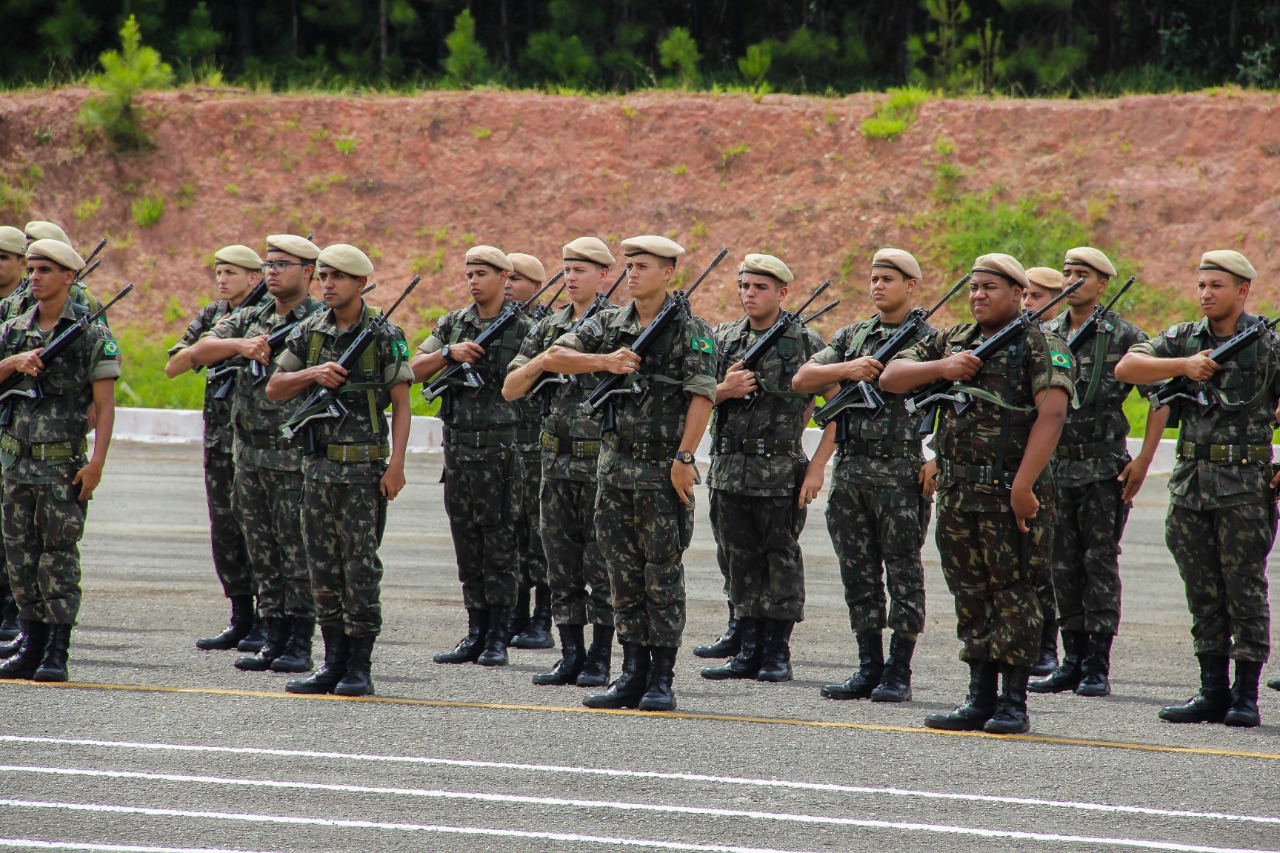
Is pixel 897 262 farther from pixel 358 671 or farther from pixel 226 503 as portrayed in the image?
pixel 226 503

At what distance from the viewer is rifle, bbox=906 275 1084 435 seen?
21.9 ft

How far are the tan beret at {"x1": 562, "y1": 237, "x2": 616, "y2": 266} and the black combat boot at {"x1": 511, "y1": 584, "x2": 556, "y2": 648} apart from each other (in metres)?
1.99

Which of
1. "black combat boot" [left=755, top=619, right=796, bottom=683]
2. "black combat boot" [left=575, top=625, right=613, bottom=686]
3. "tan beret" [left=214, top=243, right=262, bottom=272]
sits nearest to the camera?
"black combat boot" [left=575, top=625, right=613, bottom=686]

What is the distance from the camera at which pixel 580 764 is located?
20.4 ft

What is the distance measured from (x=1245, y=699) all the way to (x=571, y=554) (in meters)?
3.16

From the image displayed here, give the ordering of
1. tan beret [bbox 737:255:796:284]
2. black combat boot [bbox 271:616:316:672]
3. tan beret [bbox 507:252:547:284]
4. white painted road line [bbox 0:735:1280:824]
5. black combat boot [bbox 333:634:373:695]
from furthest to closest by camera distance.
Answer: tan beret [bbox 507:252:547:284]
tan beret [bbox 737:255:796:284]
black combat boot [bbox 271:616:316:672]
black combat boot [bbox 333:634:373:695]
white painted road line [bbox 0:735:1280:824]

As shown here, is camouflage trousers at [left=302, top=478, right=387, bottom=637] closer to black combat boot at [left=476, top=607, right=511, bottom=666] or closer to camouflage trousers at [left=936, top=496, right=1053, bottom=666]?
black combat boot at [left=476, top=607, right=511, bottom=666]

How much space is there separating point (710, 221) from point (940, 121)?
4809mm

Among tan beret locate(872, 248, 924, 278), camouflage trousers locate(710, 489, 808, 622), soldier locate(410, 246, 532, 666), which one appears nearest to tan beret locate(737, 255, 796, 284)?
tan beret locate(872, 248, 924, 278)

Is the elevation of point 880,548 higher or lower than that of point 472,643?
higher

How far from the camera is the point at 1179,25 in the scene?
3438cm

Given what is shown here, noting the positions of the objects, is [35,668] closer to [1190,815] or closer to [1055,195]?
[1190,815]

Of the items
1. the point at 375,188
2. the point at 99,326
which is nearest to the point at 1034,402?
the point at 99,326

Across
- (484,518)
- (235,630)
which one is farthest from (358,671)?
(235,630)
